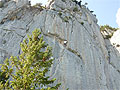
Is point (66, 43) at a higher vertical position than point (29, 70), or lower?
higher

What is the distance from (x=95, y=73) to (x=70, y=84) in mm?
6189

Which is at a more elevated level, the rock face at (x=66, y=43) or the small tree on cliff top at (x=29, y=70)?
the rock face at (x=66, y=43)

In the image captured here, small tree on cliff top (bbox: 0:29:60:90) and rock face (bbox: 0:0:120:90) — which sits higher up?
rock face (bbox: 0:0:120:90)

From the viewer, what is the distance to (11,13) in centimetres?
3328

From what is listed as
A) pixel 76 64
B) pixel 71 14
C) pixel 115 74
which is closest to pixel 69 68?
pixel 76 64

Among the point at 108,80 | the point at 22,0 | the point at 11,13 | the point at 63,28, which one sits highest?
the point at 22,0

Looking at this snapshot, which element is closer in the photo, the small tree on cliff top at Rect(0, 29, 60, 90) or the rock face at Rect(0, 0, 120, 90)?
the small tree on cliff top at Rect(0, 29, 60, 90)

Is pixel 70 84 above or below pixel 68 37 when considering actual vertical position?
below

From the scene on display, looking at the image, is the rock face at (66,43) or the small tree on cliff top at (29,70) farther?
the rock face at (66,43)

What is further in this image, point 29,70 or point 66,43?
point 66,43

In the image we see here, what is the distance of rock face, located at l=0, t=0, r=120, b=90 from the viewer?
2509 centimetres

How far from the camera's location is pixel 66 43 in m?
29.0

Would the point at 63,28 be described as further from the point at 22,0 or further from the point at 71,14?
the point at 22,0

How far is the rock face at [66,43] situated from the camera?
2509 centimetres
